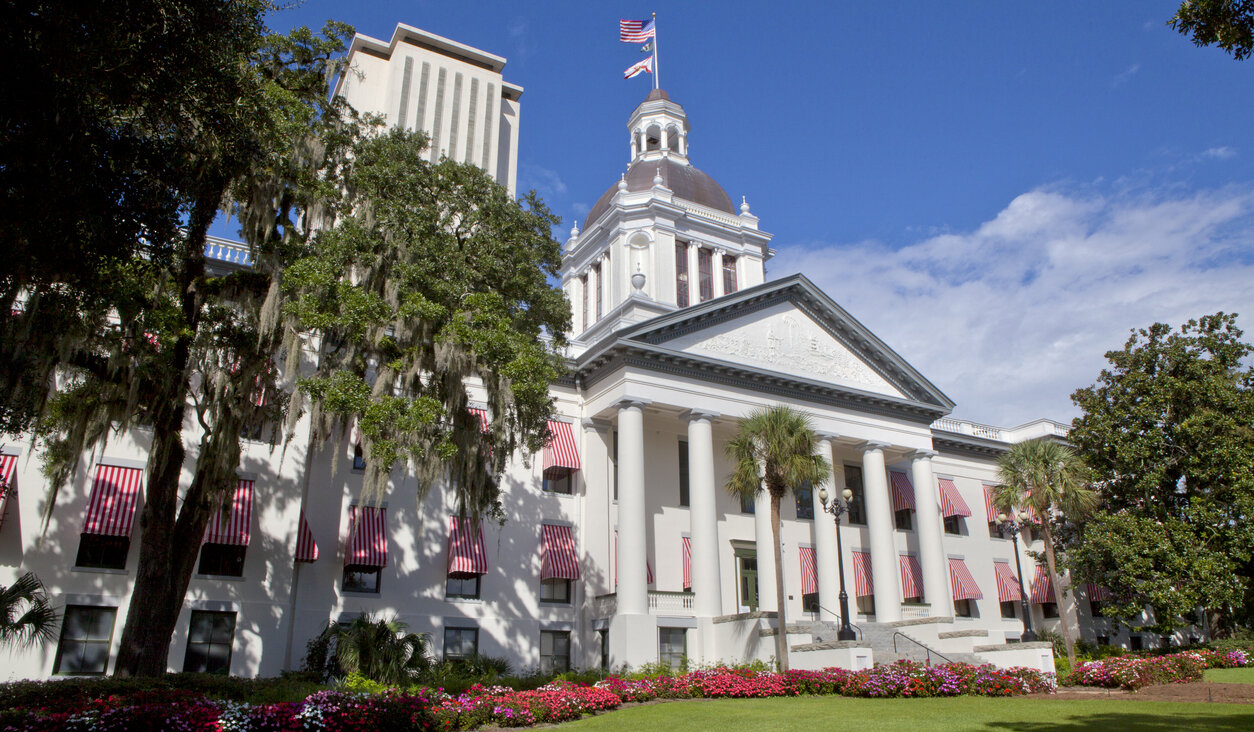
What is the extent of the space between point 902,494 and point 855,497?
1.97m

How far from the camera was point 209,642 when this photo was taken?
21.2 metres

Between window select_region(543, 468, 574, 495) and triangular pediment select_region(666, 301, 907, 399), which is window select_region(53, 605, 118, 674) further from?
triangular pediment select_region(666, 301, 907, 399)

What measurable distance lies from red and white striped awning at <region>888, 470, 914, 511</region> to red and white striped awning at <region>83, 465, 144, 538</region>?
1070 inches

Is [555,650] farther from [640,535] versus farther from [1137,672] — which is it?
[1137,672]

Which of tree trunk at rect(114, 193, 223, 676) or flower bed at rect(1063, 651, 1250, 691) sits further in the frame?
flower bed at rect(1063, 651, 1250, 691)

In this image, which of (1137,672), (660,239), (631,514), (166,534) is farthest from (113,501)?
(660,239)

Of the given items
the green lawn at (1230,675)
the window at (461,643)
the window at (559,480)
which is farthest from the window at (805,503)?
the window at (461,643)

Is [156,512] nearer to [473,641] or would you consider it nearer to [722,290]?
[473,641]

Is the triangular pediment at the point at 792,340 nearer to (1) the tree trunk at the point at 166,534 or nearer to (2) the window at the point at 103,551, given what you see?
(1) the tree trunk at the point at 166,534

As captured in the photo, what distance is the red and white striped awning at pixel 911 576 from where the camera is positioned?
3309cm

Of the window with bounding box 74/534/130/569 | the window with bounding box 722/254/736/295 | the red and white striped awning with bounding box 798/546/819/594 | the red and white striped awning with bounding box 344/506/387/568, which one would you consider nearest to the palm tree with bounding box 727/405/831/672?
the red and white striped awning with bounding box 798/546/819/594

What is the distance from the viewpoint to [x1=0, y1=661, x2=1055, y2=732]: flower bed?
455 inches

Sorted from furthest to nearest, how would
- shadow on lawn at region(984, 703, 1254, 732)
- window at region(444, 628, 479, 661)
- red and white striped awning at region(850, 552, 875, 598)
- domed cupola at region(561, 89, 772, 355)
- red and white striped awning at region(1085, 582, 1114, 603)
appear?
1. domed cupola at region(561, 89, 772, 355)
2. red and white striped awning at region(1085, 582, 1114, 603)
3. red and white striped awning at region(850, 552, 875, 598)
4. window at region(444, 628, 479, 661)
5. shadow on lawn at region(984, 703, 1254, 732)

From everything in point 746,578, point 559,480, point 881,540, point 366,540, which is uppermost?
point 559,480
